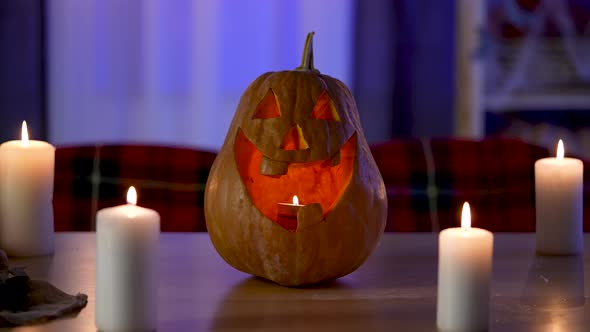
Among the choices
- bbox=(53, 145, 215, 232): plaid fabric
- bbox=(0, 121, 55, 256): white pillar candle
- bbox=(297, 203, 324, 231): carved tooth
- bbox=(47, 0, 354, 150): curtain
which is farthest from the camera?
bbox=(47, 0, 354, 150): curtain

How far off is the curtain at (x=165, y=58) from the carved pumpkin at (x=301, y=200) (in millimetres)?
1429

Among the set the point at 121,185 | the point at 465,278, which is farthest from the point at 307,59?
the point at 121,185

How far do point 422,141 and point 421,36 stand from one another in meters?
0.47

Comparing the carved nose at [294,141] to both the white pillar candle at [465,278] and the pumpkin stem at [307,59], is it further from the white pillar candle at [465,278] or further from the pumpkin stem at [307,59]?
the white pillar candle at [465,278]

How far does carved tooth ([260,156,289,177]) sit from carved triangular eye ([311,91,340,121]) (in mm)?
66

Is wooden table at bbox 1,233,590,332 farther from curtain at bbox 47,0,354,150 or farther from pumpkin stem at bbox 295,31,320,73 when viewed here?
curtain at bbox 47,0,354,150

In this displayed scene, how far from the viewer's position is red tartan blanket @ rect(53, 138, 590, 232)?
2008mm

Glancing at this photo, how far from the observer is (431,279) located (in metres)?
1.05

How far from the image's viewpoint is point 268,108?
1.02 meters

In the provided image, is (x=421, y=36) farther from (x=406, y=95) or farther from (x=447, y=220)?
(x=447, y=220)

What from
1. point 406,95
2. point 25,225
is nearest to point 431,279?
point 25,225

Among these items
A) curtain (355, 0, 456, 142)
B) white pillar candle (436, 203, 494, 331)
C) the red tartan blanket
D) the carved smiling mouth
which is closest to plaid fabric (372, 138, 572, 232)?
the red tartan blanket

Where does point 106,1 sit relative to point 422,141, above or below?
above

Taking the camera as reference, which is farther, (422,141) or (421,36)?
(421,36)
